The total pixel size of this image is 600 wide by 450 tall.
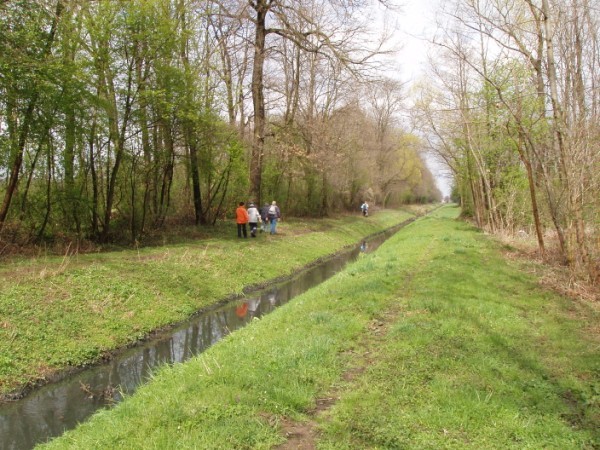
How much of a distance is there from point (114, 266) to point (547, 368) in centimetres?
1072

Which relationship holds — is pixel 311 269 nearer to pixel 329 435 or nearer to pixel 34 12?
pixel 34 12

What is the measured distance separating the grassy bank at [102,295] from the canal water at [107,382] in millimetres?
362

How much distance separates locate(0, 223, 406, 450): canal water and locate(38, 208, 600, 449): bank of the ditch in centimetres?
99

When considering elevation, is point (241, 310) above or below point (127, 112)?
below

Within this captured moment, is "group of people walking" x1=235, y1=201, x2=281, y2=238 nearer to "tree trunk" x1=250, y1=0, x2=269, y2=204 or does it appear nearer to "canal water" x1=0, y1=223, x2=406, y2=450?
"tree trunk" x1=250, y1=0, x2=269, y2=204

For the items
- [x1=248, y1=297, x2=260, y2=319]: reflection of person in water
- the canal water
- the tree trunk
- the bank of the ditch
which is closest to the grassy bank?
the canal water

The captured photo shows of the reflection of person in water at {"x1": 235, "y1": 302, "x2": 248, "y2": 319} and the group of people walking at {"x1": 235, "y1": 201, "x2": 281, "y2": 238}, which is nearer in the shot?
the reflection of person in water at {"x1": 235, "y1": 302, "x2": 248, "y2": 319}

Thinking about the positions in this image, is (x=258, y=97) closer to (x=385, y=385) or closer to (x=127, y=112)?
(x=127, y=112)

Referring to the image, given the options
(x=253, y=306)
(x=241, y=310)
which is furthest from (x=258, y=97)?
(x=241, y=310)

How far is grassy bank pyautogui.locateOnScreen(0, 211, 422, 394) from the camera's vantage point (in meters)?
8.12

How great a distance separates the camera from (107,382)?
7.68 meters

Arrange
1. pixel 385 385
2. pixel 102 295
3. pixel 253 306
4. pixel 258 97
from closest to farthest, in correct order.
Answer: pixel 385 385
pixel 102 295
pixel 253 306
pixel 258 97

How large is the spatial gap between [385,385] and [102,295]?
7794 millimetres

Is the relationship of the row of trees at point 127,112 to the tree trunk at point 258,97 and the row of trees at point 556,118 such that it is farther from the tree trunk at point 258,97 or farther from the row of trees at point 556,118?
the row of trees at point 556,118
